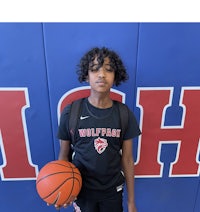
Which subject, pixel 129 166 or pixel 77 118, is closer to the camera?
pixel 77 118

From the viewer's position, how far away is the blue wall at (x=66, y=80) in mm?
1063

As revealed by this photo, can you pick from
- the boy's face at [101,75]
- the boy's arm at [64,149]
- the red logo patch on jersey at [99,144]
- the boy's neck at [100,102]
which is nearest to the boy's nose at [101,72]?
the boy's face at [101,75]

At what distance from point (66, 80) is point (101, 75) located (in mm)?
294

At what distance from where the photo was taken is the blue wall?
41.9 inches

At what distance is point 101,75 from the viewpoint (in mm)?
903

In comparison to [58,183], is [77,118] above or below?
above

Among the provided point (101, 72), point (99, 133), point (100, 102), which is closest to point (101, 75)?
point (101, 72)

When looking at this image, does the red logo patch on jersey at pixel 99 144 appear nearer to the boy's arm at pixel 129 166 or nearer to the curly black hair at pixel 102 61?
the boy's arm at pixel 129 166

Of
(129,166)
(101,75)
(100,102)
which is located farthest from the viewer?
(129,166)

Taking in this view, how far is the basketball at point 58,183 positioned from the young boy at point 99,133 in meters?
0.09

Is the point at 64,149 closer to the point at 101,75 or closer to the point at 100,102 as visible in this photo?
the point at 100,102
